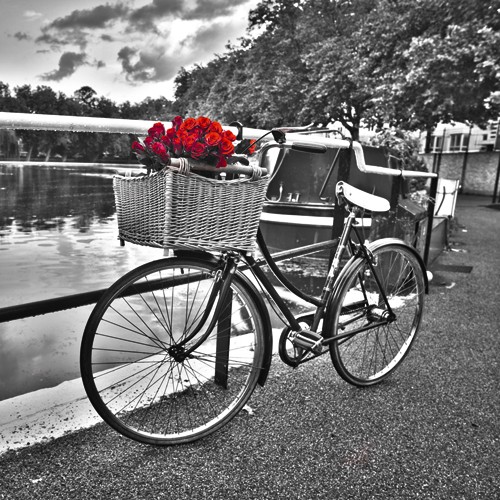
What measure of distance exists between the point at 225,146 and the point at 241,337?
180 centimetres

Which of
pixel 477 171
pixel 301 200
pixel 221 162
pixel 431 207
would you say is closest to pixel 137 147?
pixel 221 162

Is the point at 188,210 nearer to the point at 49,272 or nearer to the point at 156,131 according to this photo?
the point at 156,131

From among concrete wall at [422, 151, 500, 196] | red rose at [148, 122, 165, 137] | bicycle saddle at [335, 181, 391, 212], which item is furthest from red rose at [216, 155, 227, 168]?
concrete wall at [422, 151, 500, 196]

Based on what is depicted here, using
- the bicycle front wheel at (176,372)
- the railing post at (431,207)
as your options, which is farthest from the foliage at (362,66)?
the bicycle front wheel at (176,372)

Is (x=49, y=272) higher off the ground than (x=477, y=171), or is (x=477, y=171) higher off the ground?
(x=477, y=171)

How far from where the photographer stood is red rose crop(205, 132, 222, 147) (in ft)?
5.73

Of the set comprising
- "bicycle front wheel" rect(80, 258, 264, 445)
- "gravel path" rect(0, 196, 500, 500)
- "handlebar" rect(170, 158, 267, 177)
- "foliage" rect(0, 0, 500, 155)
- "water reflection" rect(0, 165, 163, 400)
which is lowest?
"water reflection" rect(0, 165, 163, 400)

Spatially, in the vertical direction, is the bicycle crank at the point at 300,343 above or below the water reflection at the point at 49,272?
above

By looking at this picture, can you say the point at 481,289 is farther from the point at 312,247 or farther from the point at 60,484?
the point at 60,484

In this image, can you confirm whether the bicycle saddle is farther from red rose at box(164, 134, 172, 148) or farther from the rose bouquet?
red rose at box(164, 134, 172, 148)

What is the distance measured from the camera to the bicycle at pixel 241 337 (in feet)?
6.95

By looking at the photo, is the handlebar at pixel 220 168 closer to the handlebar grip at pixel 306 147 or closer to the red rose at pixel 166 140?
the red rose at pixel 166 140

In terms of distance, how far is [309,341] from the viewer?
248 cm

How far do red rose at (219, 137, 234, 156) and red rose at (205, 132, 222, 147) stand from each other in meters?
0.02
